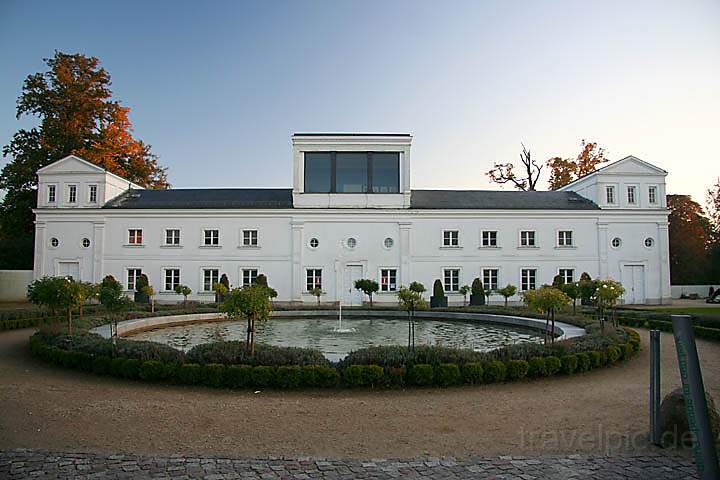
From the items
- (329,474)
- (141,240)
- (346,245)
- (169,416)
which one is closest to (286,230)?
(346,245)

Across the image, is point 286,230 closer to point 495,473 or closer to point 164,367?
point 164,367

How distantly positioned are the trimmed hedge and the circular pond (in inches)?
106

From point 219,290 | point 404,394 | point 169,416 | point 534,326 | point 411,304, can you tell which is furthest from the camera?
point 219,290

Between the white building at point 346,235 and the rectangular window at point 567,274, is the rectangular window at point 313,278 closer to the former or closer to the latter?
the white building at point 346,235

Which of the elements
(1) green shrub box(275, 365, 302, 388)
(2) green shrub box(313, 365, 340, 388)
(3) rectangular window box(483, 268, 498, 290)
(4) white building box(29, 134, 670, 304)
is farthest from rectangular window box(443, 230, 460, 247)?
(1) green shrub box(275, 365, 302, 388)

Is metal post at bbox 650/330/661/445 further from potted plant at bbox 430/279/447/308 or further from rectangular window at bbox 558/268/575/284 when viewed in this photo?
rectangular window at bbox 558/268/575/284

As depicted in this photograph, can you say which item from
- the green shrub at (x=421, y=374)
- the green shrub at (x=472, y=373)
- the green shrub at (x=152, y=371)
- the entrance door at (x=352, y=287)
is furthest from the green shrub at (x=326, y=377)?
the entrance door at (x=352, y=287)

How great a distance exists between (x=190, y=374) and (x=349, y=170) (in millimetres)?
24393

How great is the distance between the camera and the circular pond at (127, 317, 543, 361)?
48.3 feet

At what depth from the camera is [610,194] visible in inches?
1335

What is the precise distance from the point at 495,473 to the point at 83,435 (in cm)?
502

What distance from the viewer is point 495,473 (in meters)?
5.37

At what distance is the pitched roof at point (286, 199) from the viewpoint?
33.1 metres

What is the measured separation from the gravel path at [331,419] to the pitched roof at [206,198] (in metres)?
23.5
